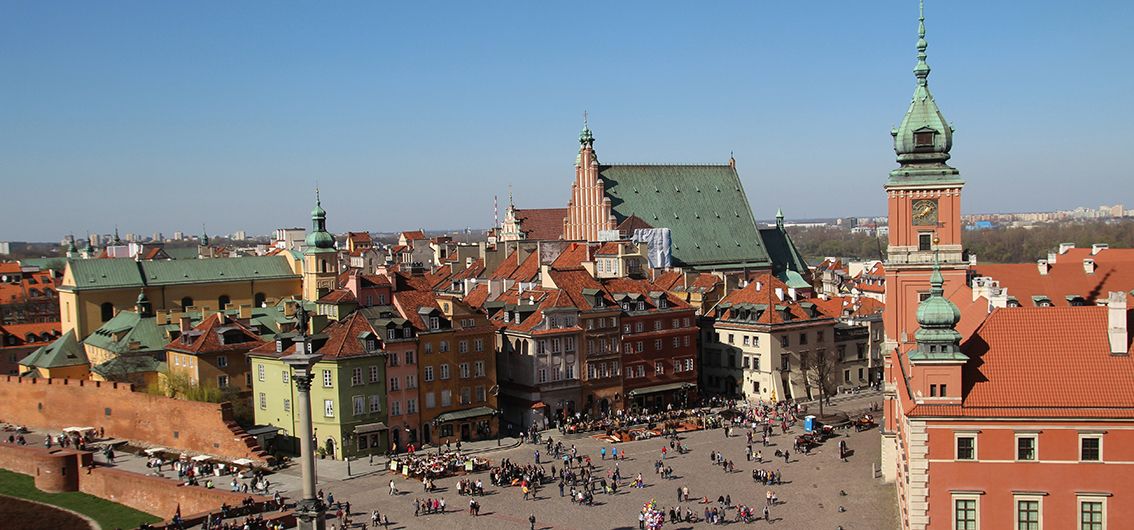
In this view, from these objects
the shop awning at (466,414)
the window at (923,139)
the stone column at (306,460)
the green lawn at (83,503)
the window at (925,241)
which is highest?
the window at (923,139)

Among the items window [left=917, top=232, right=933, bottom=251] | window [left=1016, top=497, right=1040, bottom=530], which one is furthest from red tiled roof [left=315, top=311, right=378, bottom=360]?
window [left=1016, top=497, right=1040, bottom=530]

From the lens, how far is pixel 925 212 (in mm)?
52625

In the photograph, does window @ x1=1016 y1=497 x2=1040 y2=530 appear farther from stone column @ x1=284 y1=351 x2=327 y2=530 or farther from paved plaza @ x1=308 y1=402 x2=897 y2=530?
stone column @ x1=284 y1=351 x2=327 y2=530

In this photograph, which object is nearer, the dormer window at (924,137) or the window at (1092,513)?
the window at (1092,513)

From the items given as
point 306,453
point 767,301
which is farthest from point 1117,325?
point 767,301

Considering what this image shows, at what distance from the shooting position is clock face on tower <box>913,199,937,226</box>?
52625 millimetres

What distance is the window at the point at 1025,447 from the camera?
37.5 metres

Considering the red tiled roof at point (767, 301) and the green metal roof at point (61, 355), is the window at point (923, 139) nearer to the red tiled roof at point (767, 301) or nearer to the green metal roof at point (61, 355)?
the red tiled roof at point (767, 301)

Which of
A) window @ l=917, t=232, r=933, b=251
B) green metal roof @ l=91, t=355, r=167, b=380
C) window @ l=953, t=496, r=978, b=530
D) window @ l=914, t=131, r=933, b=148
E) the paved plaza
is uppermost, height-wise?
window @ l=914, t=131, r=933, b=148

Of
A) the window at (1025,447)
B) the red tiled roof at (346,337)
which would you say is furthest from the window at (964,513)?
the red tiled roof at (346,337)

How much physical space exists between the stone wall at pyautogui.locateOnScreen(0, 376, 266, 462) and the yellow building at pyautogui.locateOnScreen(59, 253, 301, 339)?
10.4m

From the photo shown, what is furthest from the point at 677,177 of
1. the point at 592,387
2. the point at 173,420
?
the point at 173,420

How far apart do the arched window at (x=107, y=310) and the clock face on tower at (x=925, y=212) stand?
206 feet

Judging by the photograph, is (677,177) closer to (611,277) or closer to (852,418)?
(611,277)
